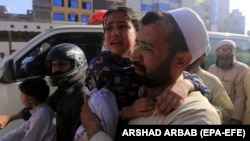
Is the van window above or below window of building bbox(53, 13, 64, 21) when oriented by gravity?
below

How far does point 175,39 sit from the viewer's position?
1.33 metres

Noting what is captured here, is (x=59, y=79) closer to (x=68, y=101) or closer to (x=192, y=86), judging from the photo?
(x=68, y=101)

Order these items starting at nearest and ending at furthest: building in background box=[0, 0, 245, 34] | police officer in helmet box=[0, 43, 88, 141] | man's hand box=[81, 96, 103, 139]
Answer: 1. man's hand box=[81, 96, 103, 139]
2. police officer in helmet box=[0, 43, 88, 141]
3. building in background box=[0, 0, 245, 34]

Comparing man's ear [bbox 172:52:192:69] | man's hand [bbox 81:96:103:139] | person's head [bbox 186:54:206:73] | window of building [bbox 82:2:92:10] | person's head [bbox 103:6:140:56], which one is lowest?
man's hand [bbox 81:96:103:139]

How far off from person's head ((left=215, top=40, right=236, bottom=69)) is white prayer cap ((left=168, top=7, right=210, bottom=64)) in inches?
107

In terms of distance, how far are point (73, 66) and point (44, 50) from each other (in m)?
1.60

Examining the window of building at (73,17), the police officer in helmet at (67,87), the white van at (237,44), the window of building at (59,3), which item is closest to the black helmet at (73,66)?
the police officer in helmet at (67,87)

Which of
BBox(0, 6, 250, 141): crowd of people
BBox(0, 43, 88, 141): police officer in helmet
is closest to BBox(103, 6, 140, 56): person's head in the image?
BBox(0, 6, 250, 141): crowd of people

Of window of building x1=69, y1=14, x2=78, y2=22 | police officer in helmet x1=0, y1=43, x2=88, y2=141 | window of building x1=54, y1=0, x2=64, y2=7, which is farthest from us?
window of building x1=69, y1=14, x2=78, y2=22

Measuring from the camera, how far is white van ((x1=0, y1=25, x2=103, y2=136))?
152 inches

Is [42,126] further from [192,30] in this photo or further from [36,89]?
[192,30]

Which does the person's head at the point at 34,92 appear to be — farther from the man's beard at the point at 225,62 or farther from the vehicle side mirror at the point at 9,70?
the man's beard at the point at 225,62

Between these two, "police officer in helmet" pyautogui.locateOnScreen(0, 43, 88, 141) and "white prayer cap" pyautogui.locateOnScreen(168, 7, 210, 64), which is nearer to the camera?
"white prayer cap" pyautogui.locateOnScreen(168, 7, 210, 64)

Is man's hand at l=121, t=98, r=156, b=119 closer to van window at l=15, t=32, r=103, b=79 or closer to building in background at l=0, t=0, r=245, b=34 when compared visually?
van window at l=15, t=32, r=103, b=79
